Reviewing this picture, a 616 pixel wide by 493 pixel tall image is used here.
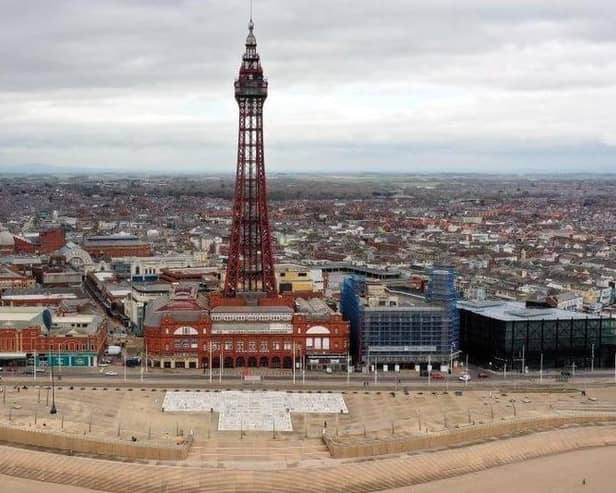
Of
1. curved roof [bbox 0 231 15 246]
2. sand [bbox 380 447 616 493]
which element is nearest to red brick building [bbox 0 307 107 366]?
sand [bbox 380 447 616 493]

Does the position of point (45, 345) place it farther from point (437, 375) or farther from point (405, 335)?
point (437, 375)

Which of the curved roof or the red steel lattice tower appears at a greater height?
the red steel lattice tower

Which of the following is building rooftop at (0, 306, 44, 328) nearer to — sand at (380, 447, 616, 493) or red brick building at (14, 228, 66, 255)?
sand at (380, 447, 616, 493)

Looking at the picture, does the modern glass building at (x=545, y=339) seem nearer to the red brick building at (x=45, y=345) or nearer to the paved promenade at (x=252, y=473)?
the paved promenade at (x=252, y=473)

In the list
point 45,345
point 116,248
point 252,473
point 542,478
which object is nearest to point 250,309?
point 45,345

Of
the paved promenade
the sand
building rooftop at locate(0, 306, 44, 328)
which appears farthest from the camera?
building rooftop at locate(0, 306, 44, 328)

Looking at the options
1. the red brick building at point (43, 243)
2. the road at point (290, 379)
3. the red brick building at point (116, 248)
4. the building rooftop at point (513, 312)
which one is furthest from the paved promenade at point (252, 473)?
the red brick building at point (43, 243)

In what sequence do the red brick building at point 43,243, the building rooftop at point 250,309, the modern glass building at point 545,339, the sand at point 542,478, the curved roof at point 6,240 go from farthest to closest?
the red brick building at point 43,243
the curved roof at point 6,240
the modern glass building at point 545,339
the building rooftop at point 250,309
the sand at point 542,478
